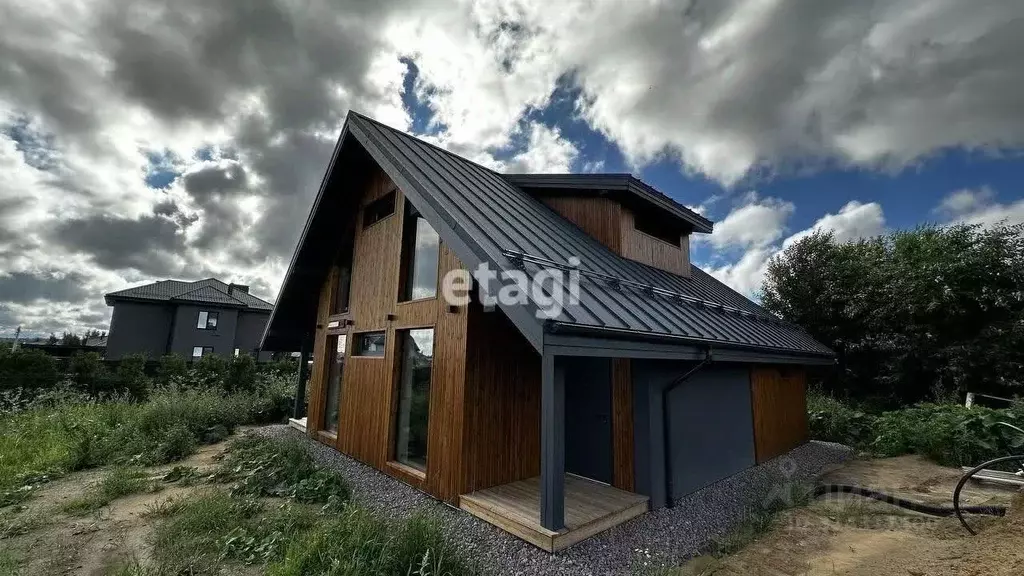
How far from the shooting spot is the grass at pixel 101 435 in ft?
20.5

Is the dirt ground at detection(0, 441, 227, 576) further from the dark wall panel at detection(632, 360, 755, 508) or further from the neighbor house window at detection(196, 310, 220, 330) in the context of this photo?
the neighbor house window at detection(196, 310, 220, 330)

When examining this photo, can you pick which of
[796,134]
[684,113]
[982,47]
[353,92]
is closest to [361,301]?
[353,92]

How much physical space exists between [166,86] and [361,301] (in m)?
5.66

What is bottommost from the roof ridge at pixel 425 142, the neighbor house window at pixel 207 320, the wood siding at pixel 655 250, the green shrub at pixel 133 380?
the green shrub at pixel 133 380

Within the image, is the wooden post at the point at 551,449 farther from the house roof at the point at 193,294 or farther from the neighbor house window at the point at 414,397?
the house roof at the point at 193,294

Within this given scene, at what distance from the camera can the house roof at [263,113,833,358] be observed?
3.86 metres

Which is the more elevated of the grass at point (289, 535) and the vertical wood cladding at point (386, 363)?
the vertical wood cladding at point (386, 363)

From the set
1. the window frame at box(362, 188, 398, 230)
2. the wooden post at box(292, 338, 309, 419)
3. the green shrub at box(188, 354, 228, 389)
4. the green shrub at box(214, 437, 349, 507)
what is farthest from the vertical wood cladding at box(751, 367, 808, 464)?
the green shrub at box(188, 354, 228, 389)

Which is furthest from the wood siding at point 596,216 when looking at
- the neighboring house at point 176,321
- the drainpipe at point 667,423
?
the neighboring house at point 176,321

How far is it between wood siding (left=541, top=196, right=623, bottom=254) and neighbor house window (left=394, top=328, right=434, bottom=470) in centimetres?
381

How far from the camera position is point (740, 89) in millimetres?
7902

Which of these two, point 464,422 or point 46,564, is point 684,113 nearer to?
point 464,422

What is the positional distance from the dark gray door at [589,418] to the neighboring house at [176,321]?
66.2ft

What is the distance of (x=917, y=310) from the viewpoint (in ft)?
38.0
